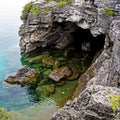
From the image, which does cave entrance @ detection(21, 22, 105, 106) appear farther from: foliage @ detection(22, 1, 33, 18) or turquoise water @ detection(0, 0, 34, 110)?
foliage @ detection(22, 1, 33, 18)

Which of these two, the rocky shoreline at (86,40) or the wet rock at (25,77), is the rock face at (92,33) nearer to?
the rocky shoreline at (86,40)

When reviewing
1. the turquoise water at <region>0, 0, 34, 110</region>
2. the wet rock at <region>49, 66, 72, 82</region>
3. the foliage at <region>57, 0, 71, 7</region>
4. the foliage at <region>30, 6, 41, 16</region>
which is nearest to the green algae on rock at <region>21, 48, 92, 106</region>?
the wet rock at <region>49, 66, 72, 82</region>

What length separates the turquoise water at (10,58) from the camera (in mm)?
36562

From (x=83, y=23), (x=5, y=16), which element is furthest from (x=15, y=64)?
(x=5, y=16)

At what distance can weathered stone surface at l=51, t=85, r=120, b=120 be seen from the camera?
18.4 metres

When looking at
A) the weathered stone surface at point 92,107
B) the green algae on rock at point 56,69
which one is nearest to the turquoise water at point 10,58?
the green algae on rock at point 56,69

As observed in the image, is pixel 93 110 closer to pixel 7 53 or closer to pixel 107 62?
pixel 107 62

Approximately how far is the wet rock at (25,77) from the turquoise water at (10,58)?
33.6 inches

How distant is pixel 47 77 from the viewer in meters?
41.1

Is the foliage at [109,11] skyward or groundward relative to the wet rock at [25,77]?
skyward

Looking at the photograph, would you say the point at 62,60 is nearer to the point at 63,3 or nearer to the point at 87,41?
the point at 87,41

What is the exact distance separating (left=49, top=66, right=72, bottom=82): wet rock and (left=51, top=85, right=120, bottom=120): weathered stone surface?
58.8 feet

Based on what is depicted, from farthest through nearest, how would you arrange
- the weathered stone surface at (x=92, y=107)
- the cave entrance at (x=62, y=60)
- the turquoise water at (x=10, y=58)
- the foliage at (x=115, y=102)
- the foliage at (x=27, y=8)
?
the foliage at (x=27, y=8) → the cave entrance at (x=62, y=60) → the turquoise water at (x=10, y=58) → the weathered stone surface at (x=92, y=107) → the foliage at (x=115, y=102)

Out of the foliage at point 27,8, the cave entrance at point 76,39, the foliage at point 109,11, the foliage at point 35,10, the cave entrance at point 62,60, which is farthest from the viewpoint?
the foliage at point 27,8
